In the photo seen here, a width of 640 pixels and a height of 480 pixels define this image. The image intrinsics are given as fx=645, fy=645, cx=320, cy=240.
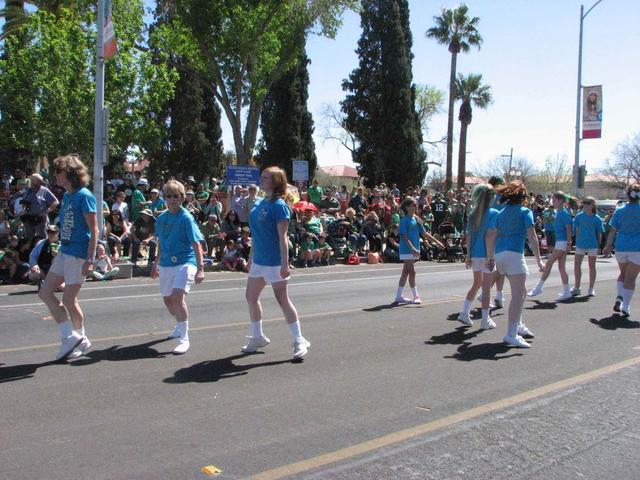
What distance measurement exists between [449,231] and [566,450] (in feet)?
57.8

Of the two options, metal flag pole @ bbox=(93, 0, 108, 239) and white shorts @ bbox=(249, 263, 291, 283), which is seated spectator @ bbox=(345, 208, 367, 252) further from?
white shorts @ bbox=(249, 263, 291, 283)

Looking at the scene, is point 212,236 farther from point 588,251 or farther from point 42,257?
point 588,251

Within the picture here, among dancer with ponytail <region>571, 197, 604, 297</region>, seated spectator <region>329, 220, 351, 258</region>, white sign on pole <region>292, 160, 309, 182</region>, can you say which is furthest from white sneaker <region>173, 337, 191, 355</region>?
white sign on pole <region>292, 160, 309, 182</region>

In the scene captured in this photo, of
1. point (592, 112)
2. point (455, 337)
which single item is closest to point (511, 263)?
point (455, 337)

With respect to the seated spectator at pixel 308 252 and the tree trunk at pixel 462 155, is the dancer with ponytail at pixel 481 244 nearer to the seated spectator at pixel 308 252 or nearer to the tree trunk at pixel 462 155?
the seated spectator at pixel 308 252

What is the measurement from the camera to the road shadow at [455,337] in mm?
7594

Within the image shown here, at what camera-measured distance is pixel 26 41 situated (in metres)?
24.2

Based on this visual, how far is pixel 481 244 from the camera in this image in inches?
341

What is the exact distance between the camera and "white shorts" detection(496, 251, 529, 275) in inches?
290

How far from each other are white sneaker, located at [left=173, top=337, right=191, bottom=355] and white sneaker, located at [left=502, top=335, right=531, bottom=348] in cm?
359

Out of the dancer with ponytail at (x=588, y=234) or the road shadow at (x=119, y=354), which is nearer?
the road shadow at (x=119, y=354)

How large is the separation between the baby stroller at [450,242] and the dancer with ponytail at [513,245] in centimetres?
1296

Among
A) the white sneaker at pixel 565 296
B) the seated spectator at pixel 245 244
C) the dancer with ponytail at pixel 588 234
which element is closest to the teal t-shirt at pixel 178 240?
the white sneaker at pixel 565 296

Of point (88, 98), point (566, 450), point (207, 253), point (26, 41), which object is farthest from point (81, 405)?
point (26, 41)
